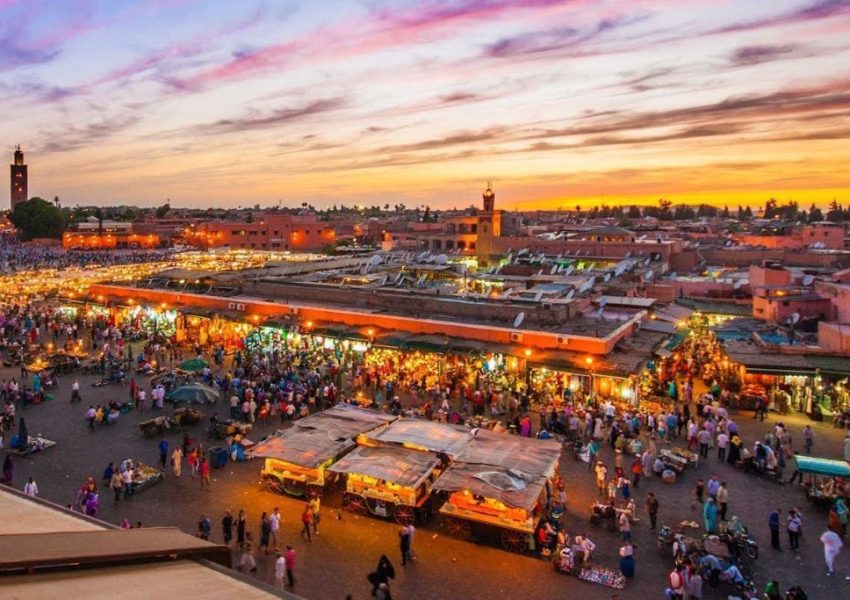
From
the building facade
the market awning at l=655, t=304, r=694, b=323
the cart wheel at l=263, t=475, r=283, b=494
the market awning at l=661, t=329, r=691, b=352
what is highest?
the building facade

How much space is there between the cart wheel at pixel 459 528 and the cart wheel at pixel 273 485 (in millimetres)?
3955

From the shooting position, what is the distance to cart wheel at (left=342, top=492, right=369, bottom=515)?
1266 cm

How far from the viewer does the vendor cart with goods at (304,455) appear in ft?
42.9

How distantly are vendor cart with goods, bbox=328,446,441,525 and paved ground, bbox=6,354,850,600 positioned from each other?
0.32 m

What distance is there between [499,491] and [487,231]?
159 ft

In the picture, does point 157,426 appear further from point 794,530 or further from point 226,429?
point 794,530

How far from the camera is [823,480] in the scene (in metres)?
13.8

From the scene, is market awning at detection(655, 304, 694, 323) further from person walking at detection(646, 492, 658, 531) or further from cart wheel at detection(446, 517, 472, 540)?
cart wheel at detection(446, 517, 472, 540)

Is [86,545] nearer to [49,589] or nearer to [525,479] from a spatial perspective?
[49,589]

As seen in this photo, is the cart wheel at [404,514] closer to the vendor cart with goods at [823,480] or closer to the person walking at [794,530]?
the person walking at [794,530]

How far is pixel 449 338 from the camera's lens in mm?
21875

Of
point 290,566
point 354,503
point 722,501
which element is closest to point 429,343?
point 354,503

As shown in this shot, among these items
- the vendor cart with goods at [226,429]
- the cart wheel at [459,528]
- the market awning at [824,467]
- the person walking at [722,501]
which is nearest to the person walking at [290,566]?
the cart wheel at [459,528]

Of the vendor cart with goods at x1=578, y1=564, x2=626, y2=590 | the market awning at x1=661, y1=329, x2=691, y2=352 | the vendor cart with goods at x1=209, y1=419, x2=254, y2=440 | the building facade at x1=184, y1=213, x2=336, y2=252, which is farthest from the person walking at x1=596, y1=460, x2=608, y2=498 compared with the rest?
the building facade at x1=184, y1=213, x2=336, y2=252
